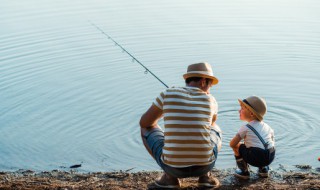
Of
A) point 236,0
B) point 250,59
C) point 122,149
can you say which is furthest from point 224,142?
point 236,0

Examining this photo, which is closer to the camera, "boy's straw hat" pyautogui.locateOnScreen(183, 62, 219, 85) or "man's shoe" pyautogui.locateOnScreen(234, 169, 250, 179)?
"boy's straw hat" pyautogui.locateOnScreen(183, 62, 219, 85)

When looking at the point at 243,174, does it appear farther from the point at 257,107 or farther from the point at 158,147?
the point at 158,147

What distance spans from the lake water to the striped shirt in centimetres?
183

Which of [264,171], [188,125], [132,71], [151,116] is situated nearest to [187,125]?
[188,125]

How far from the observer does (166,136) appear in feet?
14.5

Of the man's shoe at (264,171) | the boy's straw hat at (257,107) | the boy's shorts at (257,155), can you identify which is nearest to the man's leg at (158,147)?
the boy's shorts at (257,155)

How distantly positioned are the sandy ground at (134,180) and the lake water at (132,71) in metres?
0.43

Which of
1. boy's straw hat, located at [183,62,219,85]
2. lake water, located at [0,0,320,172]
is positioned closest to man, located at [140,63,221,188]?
boy's straw hat, located at [183,62,219,85]

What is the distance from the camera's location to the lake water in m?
6.92

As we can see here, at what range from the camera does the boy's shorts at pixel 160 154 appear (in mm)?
4492

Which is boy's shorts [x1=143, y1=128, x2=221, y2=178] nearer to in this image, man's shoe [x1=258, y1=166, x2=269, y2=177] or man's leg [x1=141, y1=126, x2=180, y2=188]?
man's leg [x1=141, y1=126, x2=180, y2=188]

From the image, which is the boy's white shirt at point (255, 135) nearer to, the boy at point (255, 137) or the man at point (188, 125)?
the boy at point (255, 137)

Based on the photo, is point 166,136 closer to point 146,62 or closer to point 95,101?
point 95,101

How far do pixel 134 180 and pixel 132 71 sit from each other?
4.60 meters
